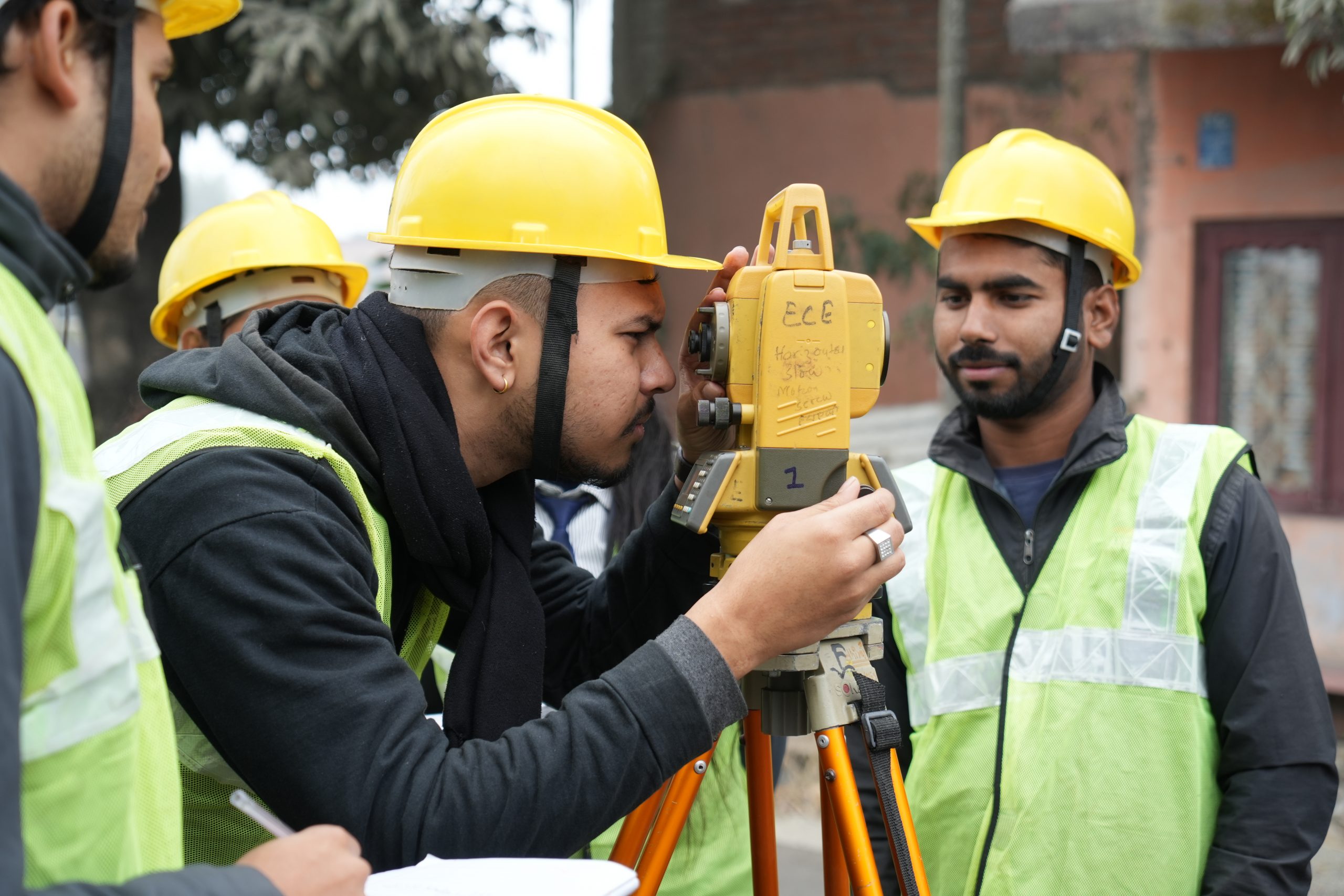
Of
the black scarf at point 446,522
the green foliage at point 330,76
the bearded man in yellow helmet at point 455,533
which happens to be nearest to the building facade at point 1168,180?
the green foliage at point 330,76

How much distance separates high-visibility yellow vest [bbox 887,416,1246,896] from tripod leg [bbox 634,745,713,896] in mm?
601

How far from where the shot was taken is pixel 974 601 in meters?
2.34

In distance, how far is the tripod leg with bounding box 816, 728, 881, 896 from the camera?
1706mm

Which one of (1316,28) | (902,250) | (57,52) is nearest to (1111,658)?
(57,52)

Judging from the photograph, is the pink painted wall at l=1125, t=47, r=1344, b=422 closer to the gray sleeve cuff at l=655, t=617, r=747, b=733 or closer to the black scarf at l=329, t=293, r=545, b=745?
the black scarf at l=329, t=293, r=545, b=745

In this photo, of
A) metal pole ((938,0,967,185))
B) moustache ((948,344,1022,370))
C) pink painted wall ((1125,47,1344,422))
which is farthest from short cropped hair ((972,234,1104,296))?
pink painted wall ((1125,47,1344,422))

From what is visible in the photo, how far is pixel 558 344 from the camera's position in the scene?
1790 millimetres

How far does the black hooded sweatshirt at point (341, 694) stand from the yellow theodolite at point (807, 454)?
27 centimetres

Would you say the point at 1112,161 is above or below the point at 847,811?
above

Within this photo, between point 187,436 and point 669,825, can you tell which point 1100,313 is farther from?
point 187,436

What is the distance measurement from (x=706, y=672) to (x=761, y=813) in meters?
0.59

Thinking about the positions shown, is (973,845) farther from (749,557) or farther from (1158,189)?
(1158,189)

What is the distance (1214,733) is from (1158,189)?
4207mm

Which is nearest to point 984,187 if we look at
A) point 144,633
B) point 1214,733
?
point 1214,733
